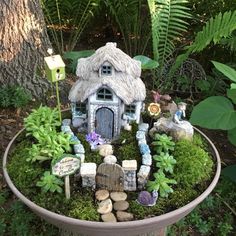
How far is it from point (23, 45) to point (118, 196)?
1.47 metres

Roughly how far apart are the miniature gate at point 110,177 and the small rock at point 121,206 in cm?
7

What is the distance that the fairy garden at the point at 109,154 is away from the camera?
1.73 m

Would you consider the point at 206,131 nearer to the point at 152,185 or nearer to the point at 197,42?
the point at 197,42

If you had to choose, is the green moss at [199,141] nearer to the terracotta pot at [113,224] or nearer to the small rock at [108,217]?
the terracotta pot at [113,224]

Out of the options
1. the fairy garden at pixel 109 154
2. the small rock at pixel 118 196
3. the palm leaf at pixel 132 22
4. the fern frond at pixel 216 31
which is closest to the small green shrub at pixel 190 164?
the fairy garden at pixel 109 154

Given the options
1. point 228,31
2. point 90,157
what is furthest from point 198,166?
point 228,31

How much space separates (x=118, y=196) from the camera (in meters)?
1.77

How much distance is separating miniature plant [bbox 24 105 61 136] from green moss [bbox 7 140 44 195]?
0.11m

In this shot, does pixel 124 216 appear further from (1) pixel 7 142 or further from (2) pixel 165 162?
(1) pixel 7 142

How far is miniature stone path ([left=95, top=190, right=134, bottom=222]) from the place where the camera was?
1.67m

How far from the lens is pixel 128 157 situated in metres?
1.92

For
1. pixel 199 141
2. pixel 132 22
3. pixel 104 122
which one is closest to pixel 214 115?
pixel 199 141

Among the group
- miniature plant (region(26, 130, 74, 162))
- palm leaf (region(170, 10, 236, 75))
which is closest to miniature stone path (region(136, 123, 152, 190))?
miniature plant (region(26, 130, 74, 162))

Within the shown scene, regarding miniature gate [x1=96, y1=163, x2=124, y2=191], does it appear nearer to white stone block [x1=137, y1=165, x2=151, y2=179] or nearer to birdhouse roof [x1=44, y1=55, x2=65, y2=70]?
white stone block [x1=137, y1=165, x2=151, y2=179]
